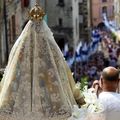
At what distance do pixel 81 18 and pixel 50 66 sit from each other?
43807 millimetres

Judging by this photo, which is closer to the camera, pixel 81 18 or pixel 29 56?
pixel 29 56

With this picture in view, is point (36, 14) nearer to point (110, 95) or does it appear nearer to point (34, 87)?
point (34, 87)

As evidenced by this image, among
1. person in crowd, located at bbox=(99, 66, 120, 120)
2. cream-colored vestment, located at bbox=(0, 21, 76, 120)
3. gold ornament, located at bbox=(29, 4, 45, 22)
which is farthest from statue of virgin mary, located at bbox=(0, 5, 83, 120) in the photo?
person in crowd, located at bbox=(99, 66, 120, 120)

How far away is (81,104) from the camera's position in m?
6.04

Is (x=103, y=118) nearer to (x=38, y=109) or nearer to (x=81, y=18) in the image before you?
(x=38, y=109)

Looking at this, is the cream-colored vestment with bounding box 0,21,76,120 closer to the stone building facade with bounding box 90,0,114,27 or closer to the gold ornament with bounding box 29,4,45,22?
the gold ornament with bounding box 29,4,45,22

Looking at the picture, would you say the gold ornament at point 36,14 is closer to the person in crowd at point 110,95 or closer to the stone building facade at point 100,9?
the person in crowd at point 110,95

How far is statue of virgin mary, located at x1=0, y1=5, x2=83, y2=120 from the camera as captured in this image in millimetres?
5664

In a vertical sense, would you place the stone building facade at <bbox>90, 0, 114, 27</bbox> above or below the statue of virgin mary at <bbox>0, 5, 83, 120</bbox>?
below

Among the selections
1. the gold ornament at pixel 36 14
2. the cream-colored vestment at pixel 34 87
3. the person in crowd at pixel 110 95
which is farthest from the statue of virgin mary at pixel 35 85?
the person in crowd at pixel 110 95

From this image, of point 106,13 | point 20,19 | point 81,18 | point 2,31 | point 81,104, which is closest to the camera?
point 81,104

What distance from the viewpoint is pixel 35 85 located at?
18.6ft

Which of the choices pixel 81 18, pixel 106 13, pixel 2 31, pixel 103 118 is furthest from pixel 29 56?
pixel 106 13

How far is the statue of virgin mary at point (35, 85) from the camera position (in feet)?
18.6
